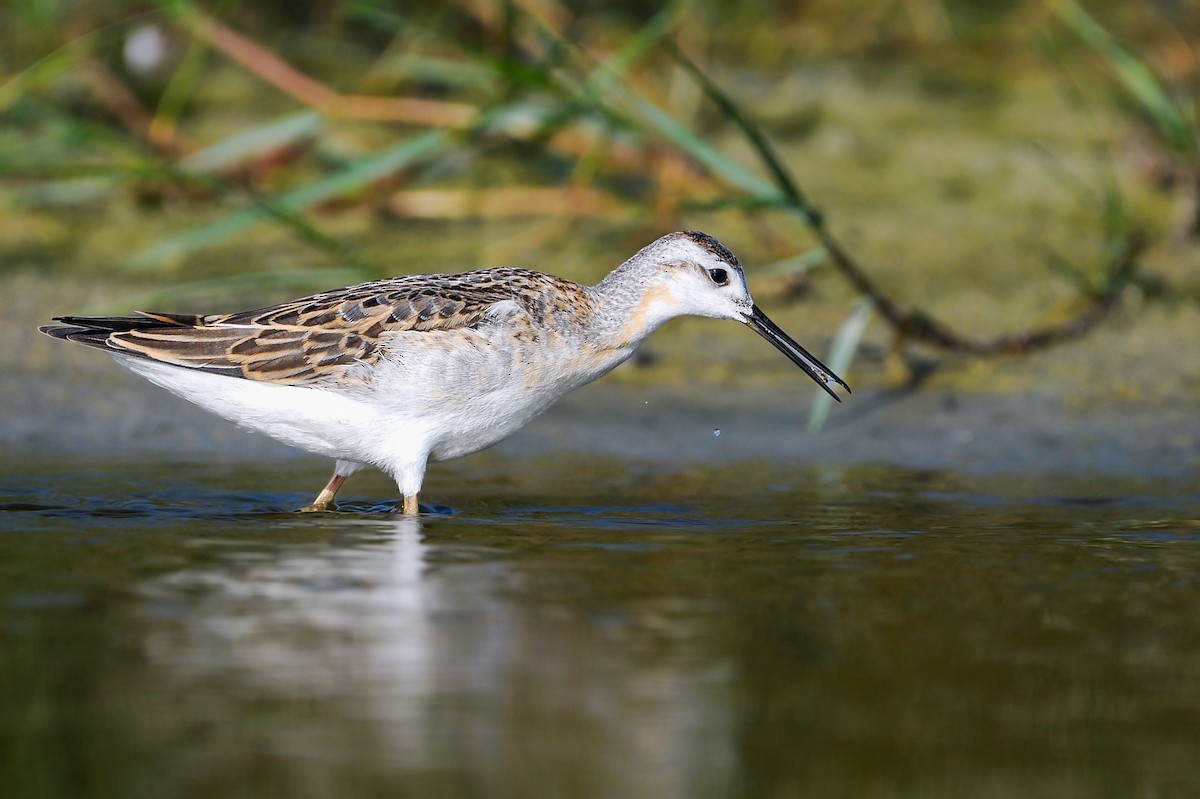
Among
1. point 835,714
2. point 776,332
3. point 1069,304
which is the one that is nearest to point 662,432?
point 776,332

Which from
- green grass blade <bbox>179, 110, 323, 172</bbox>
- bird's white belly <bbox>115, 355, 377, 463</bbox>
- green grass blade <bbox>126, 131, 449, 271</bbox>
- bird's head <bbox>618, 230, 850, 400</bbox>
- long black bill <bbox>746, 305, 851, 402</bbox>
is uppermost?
green grass blade <bbox>179, 110, 323, 172</bbox>

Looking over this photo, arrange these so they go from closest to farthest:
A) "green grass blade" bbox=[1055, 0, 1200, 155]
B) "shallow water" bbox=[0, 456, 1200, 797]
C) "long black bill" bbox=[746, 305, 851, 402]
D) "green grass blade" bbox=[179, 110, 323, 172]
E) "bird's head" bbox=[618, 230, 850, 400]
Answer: "shallow water" bbox=[0, 456, 1200, 797]
"bird's head" bbox=[618, 230, 850, 400]
"long black bill" bbox=[746, 305, 851, 402]
"green grass blade" bbox=[1055, 0, 1200, 155]
"green grass blade" bbox=[179, 110, 323, 172]

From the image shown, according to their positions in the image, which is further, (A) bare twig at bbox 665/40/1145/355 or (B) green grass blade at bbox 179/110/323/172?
(B) green grass blade at bbox 179/110/323/172

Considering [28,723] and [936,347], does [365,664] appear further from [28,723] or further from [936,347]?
[936,347]

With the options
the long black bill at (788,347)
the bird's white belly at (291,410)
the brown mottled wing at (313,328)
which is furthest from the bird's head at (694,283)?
the bird's white belly at (291,410)

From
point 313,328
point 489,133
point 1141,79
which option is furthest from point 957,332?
point 313,328

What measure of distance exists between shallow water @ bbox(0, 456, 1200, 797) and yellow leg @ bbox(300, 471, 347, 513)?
9 centimetres

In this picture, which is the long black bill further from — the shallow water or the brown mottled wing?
the brown mottled wing

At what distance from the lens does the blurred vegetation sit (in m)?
8.78

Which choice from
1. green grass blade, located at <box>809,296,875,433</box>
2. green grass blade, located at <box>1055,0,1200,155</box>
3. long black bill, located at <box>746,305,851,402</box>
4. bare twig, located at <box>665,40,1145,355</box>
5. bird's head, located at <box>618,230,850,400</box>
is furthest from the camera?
green grass blade, located at <box>1055,0,1200,155</box>

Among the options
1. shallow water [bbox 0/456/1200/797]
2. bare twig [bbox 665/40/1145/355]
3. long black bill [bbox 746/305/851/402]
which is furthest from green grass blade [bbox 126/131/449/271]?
long black bill [bbox 746/305/851/402]

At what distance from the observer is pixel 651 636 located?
4711 millimetres

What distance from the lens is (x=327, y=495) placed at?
7023mm

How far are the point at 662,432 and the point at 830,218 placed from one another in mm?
2824
